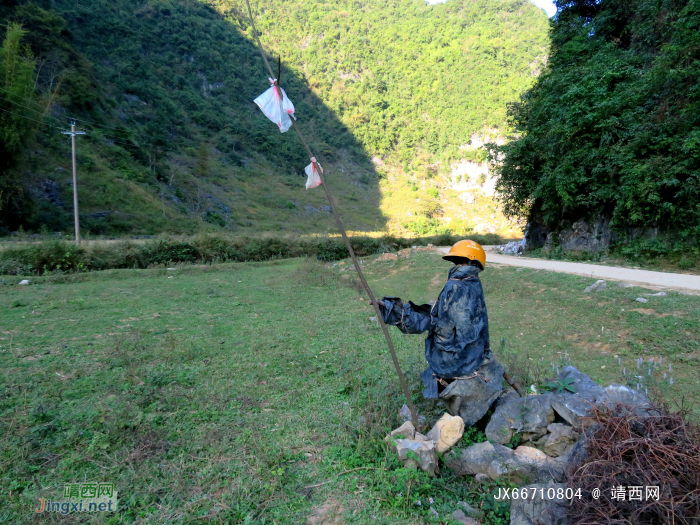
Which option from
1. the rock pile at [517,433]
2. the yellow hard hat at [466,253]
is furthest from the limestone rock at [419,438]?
the yellow hard hat at [466,253]

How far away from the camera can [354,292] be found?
1199 centimetres

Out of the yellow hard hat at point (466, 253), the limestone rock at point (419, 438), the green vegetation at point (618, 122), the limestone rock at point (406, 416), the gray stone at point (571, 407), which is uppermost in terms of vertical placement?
the green vegetation at point (618, 122)

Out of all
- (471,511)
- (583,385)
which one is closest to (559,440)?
(583,385)

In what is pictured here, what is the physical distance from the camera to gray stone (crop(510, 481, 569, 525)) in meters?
2.22

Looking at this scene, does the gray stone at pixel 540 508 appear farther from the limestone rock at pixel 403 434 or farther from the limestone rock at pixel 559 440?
the limestone rock at pixel 403 434

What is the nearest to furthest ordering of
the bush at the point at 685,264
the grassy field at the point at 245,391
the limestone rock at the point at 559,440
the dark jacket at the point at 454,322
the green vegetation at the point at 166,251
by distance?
1. the grassy field at the point at 245,391
2. the limestone rock at the point at 559,440
3. the dark jacket at the point at 454,322
4. the bush at the point at 685,264
5. the green vegetation at the point at 166,251

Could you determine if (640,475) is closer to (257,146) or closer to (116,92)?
(116,92)

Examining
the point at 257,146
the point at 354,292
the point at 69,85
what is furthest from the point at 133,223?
the point at 257,146

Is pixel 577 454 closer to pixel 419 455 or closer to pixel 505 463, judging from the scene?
pixel 505 463

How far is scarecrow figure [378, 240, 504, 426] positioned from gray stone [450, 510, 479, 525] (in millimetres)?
967

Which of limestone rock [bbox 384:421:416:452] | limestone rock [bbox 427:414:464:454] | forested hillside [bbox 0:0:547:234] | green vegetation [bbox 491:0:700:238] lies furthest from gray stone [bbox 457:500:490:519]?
forested hillside [bbox 0:0:547:234]

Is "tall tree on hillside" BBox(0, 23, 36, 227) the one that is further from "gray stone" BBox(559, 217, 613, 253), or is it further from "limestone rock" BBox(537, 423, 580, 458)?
"gray stone" BBox(559, 217, 613, 253)

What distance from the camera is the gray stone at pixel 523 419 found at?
3084 mm

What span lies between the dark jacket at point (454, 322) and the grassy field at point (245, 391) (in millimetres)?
633
